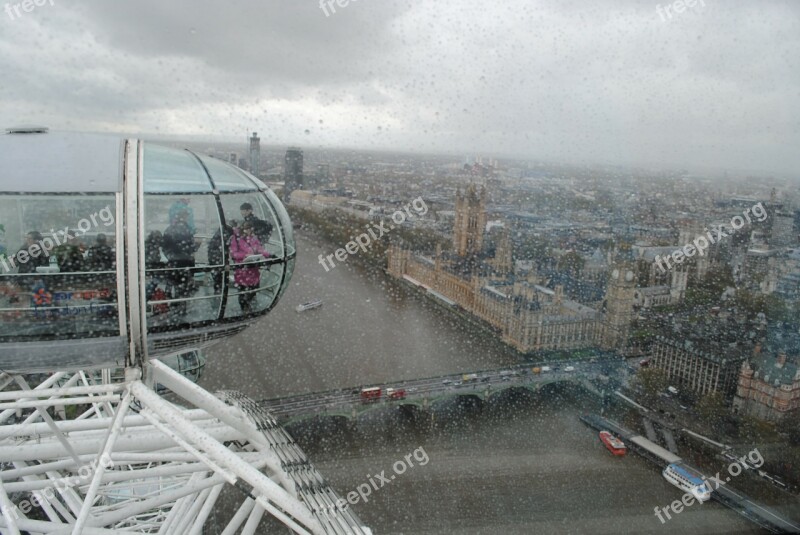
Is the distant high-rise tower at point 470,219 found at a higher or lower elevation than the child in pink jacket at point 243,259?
lower

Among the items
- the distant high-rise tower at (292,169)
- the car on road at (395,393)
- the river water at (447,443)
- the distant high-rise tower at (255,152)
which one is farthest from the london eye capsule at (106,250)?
the distant high-rise tower at (292,169)

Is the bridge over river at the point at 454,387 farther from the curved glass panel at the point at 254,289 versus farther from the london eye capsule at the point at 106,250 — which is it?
the london eye capsule at the point at 106,250

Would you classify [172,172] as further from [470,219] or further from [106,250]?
[470,219]

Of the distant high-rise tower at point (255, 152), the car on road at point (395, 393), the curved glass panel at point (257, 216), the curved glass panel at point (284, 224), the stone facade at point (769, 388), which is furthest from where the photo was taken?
the distant high-rise tower at point (255, 152)

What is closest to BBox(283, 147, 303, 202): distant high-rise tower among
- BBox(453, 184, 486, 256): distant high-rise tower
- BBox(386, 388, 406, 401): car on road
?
BBox(453, 184, 486, 256): distant high-rise tower

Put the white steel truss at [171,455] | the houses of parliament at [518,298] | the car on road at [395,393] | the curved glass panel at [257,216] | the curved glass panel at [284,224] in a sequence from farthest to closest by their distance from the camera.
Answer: the houses of parliament at [518,298]
the car on road at [395,393]
the curved glass panel at [284,224]
the curved glass panel at [257,216]
the white steel truss at [171,455]

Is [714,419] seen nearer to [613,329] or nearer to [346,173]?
[613,329]

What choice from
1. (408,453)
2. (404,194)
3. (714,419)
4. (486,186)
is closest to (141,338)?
(408,453)

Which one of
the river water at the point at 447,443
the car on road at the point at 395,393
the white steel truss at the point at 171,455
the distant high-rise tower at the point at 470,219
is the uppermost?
the white steel truss at the point at 171,455
